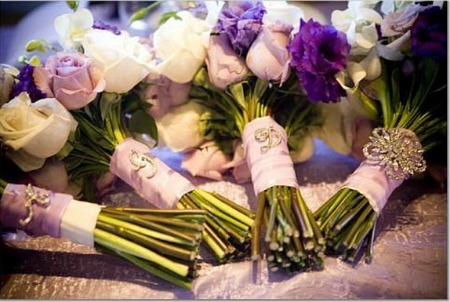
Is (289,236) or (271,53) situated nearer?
(289,236)

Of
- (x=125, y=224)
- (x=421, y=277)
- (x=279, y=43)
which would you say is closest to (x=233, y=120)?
(x=279, y=43)

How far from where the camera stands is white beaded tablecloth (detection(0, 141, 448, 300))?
2.65 feet

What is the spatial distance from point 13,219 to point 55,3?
2.34ft

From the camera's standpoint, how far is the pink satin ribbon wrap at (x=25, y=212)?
792mm

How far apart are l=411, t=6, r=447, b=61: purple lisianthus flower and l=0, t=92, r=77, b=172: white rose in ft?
1.80

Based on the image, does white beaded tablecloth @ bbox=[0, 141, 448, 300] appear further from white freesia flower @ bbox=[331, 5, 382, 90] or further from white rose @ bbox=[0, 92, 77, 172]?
white freesia flower @ bbox=[331, 5, 382, 90]

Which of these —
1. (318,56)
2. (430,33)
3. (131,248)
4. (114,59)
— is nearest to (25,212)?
(131,248)

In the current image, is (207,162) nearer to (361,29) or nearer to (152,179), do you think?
(152,179)

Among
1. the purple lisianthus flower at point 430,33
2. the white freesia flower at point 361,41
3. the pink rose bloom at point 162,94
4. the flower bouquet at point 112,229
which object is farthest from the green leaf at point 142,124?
the purple lisianthus flower at point 430,33

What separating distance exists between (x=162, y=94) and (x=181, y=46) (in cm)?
10

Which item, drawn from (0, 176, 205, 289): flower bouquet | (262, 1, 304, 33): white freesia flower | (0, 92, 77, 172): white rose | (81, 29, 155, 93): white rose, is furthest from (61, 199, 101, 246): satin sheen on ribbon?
(262, 1, 304, 33): white freesia flower

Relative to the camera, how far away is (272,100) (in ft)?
3.28

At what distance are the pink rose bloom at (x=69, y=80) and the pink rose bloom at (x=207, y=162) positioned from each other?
242mm

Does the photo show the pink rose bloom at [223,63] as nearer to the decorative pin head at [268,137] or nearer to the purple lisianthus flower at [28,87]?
the decorative pin head at [268,137]
